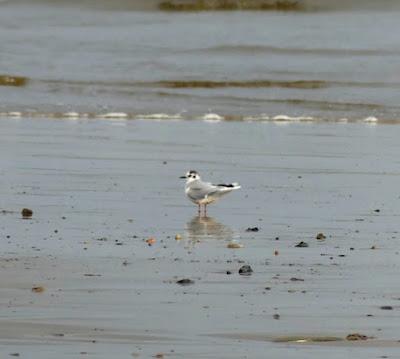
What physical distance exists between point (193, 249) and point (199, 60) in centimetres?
2050

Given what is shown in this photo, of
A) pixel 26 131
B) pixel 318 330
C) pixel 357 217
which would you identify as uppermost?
pixel 26 131

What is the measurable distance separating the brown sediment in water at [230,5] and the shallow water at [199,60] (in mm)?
626

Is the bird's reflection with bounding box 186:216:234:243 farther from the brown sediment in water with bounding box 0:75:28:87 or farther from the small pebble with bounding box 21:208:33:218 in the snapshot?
the brown sediment in water with bounding box 0:75:28:87

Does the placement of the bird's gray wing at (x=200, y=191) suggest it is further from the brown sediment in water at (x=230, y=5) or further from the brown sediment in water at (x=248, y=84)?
the brown sediment in water at (x=230, y=5)

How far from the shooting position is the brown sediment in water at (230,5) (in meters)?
41.5

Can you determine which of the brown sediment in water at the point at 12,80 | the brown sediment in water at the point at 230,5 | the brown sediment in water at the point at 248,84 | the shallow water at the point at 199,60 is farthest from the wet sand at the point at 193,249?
the brown sediment in water at the point at 230,5

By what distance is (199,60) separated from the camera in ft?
95.2

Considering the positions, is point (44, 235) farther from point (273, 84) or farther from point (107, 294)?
point (273, 84)

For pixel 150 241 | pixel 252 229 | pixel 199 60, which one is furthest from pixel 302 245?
pixel 199 60

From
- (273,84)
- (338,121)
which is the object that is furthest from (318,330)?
(273,84)

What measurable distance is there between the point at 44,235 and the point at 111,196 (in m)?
2.27

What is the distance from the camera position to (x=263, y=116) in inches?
802

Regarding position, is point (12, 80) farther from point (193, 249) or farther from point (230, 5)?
point (230, 5)

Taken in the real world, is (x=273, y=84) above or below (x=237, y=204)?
above
